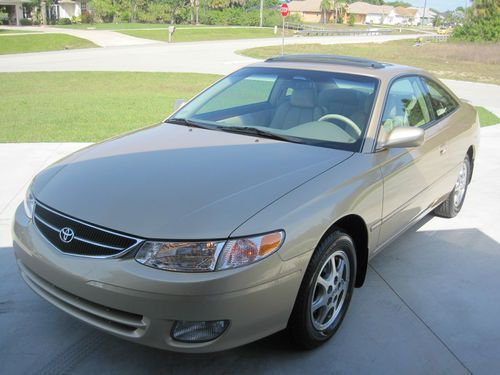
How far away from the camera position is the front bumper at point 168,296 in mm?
2252

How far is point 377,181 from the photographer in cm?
315

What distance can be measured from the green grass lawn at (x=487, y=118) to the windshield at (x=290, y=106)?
7.15 metres

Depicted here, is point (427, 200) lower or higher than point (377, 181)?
lower

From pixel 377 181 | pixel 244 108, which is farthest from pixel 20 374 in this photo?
pixel 244 108

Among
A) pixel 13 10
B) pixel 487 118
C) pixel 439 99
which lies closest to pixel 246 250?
pixel 439 99

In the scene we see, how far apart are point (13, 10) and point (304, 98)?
6539 centimetres

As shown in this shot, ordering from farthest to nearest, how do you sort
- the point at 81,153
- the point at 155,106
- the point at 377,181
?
the point at 155,106 → the point at 81,153 → the point at 377,181

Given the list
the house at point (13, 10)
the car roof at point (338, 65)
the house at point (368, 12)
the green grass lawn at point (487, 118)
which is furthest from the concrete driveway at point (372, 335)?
the house at point (368, 12)

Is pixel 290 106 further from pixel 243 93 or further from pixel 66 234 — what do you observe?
pixel 66 234

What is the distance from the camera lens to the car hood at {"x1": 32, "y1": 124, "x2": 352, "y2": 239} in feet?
7.88

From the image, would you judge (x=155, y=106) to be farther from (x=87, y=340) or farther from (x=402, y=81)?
(x=87, y=340)

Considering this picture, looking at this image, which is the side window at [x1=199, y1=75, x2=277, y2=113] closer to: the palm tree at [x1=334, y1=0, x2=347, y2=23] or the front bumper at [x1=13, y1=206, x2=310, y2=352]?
the front bumper at [x1=13, y1=206, x2=310, y2=352]

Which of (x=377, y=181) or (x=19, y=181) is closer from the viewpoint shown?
(x=377, y=181)

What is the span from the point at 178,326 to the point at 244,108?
7.73 ft
